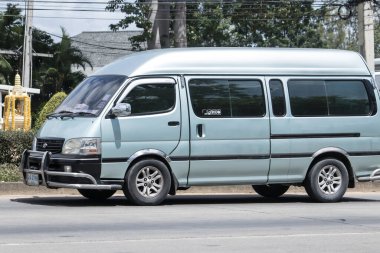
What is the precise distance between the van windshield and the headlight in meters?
0.47

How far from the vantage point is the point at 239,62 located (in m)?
15.6

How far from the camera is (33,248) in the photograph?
1004 cm

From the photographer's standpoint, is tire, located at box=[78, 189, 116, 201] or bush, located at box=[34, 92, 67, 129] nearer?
tire, located at box=[78, 189, 116, 201]

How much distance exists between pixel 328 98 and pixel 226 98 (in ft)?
6.38

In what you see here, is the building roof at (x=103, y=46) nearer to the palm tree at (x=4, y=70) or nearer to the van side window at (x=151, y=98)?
the palm tree at (x=4, y=70)

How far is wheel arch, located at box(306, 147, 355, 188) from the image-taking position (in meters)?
15.9

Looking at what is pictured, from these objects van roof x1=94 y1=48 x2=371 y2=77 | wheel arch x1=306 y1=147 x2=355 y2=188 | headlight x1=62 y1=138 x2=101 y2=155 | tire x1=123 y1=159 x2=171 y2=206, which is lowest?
tire x1=123 y1=159 x2=171 y2=206

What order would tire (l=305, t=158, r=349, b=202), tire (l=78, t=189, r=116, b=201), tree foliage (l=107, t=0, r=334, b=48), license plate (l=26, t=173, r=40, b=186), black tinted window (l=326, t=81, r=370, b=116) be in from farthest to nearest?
tree foliage (l=107, t=0, r=334, b=48) < black tinted window (l=326, t=81, r=370, b=116) < tire (l=305, t=158, r=349, b=202) < tire (l=78, t=189, r=116, b=201) < license plate (l=26, t=173, r=40, b=186)

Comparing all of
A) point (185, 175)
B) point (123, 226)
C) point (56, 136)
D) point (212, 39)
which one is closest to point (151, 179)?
point (185, 175)

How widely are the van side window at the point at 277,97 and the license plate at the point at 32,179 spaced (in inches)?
162

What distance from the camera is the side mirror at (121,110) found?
565 inches

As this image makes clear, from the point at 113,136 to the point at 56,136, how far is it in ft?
3.02

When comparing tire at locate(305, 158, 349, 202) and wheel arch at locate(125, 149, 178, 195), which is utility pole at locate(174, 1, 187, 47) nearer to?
tire at locate(305, 158, 349, 202)

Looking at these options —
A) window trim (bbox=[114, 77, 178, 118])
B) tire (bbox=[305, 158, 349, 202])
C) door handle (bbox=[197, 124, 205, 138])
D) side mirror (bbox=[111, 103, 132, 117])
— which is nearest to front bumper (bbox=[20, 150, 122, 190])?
side mirror (bbox=[111, 103, 132, 117])
